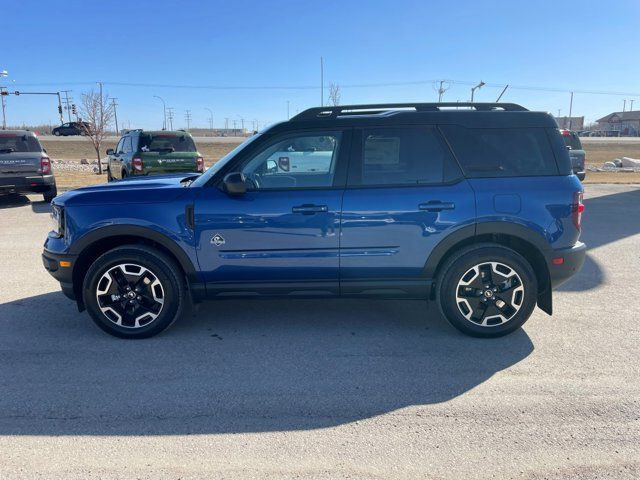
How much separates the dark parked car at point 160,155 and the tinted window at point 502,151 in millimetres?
8318

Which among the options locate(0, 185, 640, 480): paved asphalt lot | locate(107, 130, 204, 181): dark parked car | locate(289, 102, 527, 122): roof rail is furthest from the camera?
locate(107, 130, 204, 181): dark parked car

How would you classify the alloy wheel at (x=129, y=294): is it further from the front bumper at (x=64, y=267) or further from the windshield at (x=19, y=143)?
the windshield at (x=19, y=143)

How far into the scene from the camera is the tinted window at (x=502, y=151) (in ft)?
13.4

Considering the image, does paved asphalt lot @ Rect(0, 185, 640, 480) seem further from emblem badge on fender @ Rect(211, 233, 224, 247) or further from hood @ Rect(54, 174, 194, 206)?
hood @ Rect(54, 174, 194, 206)

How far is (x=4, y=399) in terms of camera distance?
3.23m

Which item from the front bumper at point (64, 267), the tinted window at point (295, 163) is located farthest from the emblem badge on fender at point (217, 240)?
the front bumper at point (64, 267)

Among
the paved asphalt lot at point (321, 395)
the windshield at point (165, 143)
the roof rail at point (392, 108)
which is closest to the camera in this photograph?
the paved asphalt lot at point (321, 395)

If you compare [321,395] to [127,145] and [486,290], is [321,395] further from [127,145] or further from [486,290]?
[127,145]

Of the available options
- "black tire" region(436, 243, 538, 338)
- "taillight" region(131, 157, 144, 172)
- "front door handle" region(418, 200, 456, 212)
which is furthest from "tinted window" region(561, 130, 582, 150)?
"front door handle" region(418, 200, 456, 212)

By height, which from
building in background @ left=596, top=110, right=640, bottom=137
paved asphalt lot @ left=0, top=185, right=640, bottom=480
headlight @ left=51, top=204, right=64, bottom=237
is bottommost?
paved asphalt lot @ left=0, top=185, right=640, bottom=480

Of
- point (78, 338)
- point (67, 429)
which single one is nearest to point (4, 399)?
point (67, 429)

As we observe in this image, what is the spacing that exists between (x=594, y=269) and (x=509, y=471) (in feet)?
15.2

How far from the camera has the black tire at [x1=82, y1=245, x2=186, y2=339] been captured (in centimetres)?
409

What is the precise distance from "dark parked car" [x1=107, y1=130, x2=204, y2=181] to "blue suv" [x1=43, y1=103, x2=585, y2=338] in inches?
298
